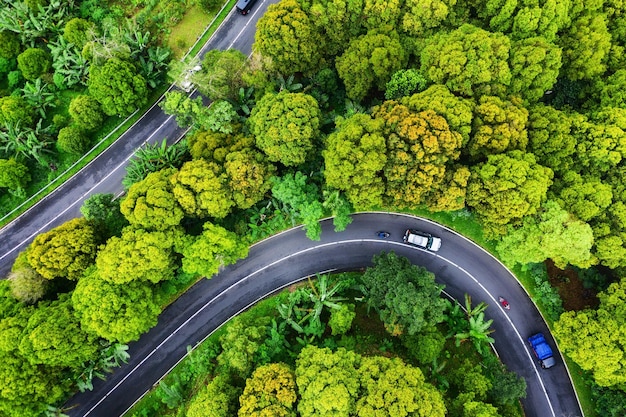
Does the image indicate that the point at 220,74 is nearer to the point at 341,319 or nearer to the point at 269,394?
the point at 341,319

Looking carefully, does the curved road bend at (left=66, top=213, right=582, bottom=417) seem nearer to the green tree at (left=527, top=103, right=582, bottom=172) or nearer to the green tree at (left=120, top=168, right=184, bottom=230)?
the green tree at (left=120, top=168, right=184, bottom=230)

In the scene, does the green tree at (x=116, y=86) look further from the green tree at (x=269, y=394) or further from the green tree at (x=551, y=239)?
the green tree at (x=551, y=239)

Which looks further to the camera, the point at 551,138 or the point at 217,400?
the point at 551,138

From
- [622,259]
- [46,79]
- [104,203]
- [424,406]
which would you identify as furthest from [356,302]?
[46,79]

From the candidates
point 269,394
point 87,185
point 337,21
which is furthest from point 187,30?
point 269,394

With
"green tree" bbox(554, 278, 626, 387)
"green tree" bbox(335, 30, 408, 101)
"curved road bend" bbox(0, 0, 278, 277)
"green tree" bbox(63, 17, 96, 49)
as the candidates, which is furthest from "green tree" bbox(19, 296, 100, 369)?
"green tree" bbox(554, 278, 626, 387)

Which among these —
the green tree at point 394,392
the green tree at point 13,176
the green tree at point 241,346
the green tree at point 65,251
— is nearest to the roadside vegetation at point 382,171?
the green tree at point 65,251

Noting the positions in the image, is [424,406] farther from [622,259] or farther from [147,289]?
[147,289]
